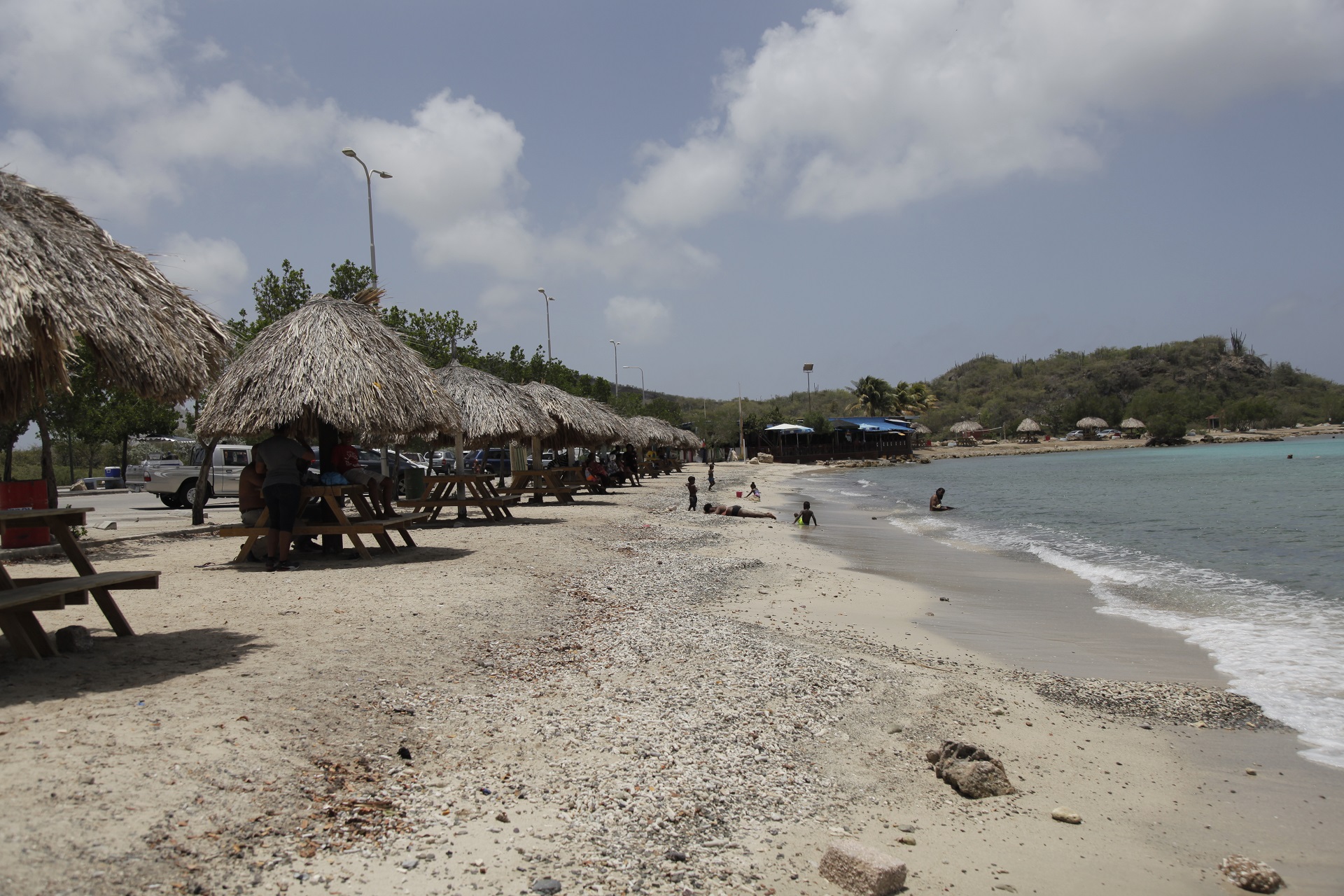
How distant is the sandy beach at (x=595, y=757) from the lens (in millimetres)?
3004

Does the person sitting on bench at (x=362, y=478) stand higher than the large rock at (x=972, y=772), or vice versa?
the person sitting on bench at (x=362, y=478)

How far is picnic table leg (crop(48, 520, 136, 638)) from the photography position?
5059mm

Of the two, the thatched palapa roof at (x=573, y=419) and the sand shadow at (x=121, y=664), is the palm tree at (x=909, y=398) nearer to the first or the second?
the thatched palapa roof at (x=573, y=419)

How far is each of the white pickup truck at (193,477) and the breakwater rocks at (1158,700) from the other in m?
20.3

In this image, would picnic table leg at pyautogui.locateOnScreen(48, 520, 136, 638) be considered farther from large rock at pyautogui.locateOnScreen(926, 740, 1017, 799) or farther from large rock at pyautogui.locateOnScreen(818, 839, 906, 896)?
large rock at pyautogui.locateOnScreen(926, 740, 1017, 799)

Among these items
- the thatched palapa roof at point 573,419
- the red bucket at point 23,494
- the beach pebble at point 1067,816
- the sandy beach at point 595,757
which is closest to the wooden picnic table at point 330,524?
the sandy beach at point 595,757

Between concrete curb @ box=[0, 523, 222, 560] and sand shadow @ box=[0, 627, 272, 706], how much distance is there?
4.04 m

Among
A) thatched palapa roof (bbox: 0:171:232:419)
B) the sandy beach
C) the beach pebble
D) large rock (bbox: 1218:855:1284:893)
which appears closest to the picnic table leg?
the sandy beach

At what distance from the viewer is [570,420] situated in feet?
68.5

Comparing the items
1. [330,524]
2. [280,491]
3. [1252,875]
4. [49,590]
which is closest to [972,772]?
[1252,875]

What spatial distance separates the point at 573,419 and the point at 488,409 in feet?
15.2

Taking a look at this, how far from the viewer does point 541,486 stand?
18938 mm

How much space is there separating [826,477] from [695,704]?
45.5 m

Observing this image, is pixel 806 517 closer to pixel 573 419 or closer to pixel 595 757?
pixel 573 419
